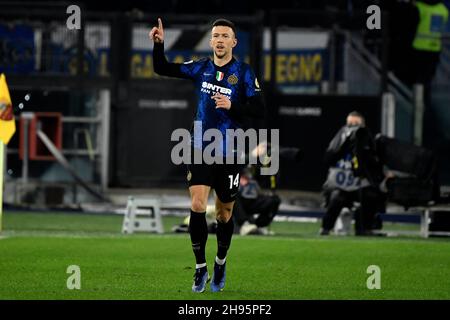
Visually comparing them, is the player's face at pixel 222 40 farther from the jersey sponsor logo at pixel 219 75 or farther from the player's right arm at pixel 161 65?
the player's right arm at pixel 161 65

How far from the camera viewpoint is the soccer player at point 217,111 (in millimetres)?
13289

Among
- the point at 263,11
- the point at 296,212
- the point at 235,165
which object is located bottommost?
the point at 296,212

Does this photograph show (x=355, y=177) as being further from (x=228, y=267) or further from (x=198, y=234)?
(x=198, y=234)

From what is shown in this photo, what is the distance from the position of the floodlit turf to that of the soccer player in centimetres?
47

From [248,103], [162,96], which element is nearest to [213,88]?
[248,103]

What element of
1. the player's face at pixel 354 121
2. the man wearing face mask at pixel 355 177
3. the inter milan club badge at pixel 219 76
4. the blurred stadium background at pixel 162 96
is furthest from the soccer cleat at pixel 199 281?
the blurred stadium background at pixel 162 96

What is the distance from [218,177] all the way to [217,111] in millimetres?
627

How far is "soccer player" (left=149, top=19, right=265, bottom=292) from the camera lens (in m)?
13.3

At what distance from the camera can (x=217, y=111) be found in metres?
13.4

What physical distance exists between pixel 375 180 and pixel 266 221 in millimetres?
1817
